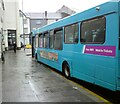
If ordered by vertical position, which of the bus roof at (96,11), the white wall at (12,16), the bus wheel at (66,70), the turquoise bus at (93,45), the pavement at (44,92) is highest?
the white wall at (12,16)

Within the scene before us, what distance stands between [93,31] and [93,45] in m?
0.51

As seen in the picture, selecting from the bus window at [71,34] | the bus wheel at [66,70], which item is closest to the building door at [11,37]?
the bus wheel at [66,70]

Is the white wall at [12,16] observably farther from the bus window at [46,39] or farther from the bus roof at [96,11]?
the bus roof at [96,11]

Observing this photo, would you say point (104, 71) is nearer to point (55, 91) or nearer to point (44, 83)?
point (55, 91)

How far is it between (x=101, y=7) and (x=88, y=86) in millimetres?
3595

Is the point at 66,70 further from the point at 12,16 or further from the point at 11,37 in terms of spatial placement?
the point at 12,16

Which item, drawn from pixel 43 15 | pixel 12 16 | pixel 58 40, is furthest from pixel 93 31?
pixel 43 15

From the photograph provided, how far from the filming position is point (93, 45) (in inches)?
385

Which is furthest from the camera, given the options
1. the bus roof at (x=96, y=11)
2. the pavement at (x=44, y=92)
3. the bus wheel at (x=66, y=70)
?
the bus wheel at (x=66, y=70)

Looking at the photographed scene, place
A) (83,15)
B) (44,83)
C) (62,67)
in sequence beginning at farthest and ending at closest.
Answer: (62,67) < (44,83) < (83,15)

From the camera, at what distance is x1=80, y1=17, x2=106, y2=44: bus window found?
359 inches

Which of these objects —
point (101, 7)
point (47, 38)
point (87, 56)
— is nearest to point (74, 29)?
point (87, 56)

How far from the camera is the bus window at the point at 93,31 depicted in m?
9.12

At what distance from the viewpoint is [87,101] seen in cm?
840
